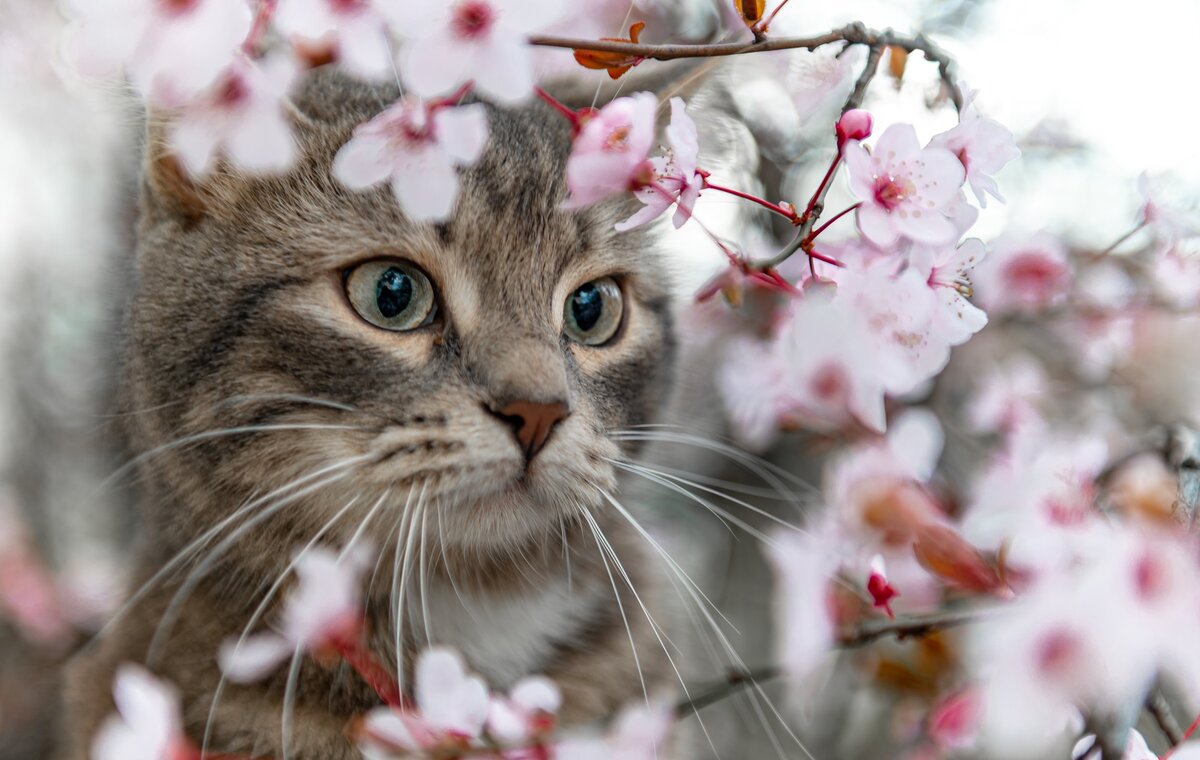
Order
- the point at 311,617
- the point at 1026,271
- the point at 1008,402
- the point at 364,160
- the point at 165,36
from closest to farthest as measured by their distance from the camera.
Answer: the point at 165,36
the point at 364,160
the point at 311,617
the point at 1026,271
the point at 1008,402

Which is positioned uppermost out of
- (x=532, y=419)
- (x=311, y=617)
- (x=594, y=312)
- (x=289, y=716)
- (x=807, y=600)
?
(x=594, y=312)

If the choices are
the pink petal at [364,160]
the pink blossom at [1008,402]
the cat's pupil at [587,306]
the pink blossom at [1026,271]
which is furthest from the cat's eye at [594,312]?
the pink blossom at [1008,402]

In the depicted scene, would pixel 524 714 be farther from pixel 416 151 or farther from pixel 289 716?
pixel 416 151

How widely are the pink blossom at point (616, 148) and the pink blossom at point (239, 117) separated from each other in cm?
33

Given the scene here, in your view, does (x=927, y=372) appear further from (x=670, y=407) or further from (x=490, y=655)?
(x=490, y=655)

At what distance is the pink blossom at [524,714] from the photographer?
103cm

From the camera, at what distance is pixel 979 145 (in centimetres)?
98

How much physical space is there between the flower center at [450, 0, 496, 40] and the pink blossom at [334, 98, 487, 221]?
0.09 meters

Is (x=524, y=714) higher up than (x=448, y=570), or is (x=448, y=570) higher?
(x=448, y=570)

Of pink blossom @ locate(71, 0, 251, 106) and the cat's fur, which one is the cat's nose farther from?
pink blossom @ locate(71, 0, 251, 106)

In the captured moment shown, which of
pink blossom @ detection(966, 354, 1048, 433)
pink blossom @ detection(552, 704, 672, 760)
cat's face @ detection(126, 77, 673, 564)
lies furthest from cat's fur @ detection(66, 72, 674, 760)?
pink blossom @ detection(966, 354, 1048, 433)

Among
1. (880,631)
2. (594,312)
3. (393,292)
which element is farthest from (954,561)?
(393,292)

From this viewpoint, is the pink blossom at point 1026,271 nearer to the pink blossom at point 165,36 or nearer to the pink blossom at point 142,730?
the pink blossom at point 165,36

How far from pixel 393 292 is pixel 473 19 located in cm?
47
